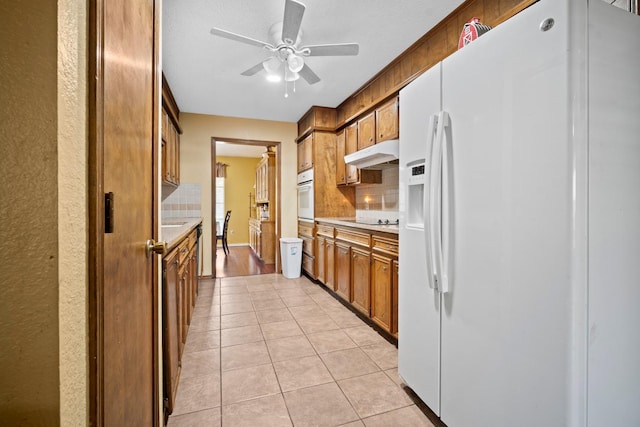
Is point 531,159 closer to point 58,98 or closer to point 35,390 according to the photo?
point 58,98

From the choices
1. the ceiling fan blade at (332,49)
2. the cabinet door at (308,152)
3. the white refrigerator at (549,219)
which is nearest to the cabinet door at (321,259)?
the cabinet door at (308,152)

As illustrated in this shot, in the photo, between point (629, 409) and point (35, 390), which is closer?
point (35, 390)

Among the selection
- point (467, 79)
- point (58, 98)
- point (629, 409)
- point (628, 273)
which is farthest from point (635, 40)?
point (58, 98)

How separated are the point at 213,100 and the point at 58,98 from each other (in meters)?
3.74

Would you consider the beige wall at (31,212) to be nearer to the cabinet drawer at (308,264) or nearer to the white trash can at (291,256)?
the cabinet drawer at (308,264)

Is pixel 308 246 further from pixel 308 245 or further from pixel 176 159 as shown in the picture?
pixel 176 159

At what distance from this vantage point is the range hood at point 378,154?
104 inches

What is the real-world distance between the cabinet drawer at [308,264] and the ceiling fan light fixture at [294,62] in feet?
8.11

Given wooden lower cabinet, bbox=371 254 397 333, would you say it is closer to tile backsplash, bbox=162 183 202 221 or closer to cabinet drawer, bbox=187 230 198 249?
cabinet drawer, bbox=187 230 198 249

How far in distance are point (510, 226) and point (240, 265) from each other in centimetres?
495

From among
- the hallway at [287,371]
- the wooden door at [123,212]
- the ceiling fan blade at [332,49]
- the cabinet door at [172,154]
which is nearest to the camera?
the wooden door at [123,212]

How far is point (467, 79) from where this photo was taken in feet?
4.04

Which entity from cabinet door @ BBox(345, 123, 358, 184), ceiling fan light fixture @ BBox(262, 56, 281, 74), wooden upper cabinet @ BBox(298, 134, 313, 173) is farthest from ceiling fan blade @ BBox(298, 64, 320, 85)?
wooden upper cabinet @ BBox(298, 134, 313, 173)

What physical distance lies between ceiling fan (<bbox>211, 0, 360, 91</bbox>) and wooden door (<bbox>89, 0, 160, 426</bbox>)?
896 millimetres
